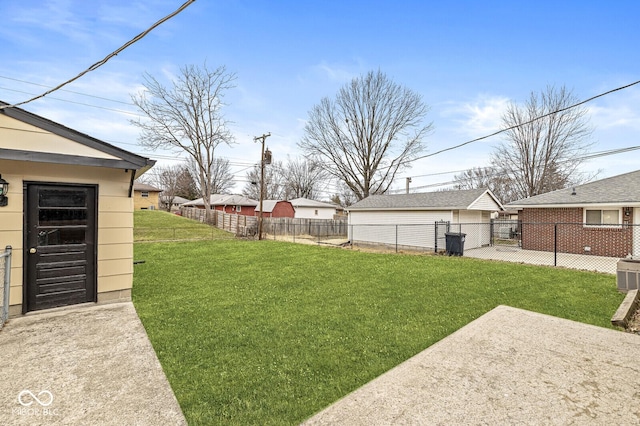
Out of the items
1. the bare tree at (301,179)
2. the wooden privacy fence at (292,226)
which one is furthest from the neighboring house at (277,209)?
the bare tree at (301,179)

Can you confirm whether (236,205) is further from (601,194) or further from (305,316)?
(305,316)

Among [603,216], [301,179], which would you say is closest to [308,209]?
[301,179]

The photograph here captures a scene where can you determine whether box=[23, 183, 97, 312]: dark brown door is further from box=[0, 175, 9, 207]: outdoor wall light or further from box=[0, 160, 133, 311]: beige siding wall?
box=[0, 175, 9, 207]: outdoor wall light

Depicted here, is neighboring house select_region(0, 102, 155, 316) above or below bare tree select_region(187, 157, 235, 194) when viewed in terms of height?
below

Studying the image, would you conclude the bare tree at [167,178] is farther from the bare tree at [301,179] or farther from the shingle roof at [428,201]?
the shingle roof at [428,201]

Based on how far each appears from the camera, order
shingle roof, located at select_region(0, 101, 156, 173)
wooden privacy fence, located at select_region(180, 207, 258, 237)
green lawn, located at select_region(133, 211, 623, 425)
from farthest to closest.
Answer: wooden privacy fence, located at select_region(180, 207, 258, 237) < shingle roof, located at select_region(0, 101, 156, 173) < green lawn, located at select_region(133, 211, 623, 425)

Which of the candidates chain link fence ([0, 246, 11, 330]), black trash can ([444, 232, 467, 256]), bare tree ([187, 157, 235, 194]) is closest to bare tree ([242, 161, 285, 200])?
bare tree ([187, 157, 235, 194])

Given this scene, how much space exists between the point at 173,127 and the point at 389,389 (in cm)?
2975

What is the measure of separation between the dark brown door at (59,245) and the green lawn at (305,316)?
3.22 ft

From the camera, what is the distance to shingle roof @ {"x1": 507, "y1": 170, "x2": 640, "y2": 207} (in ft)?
Answer: 38.2

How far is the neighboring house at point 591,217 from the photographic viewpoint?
11406 mm

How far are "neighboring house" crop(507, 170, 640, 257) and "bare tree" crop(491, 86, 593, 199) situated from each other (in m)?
10.2

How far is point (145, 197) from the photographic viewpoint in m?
39.3

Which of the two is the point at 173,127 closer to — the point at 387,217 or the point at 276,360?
the point at 387,217
